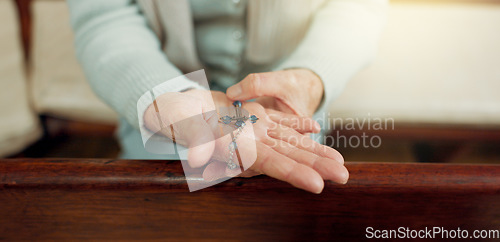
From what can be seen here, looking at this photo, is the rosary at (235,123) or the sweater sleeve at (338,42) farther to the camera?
the sweater sleeve at (338,42)

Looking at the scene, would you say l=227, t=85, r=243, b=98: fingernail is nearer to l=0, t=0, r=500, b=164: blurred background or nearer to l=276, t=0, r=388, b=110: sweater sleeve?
l=276, t=0, r=388, b=110: sweater sleeve

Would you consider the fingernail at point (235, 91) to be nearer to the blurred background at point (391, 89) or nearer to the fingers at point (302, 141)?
the fingers at point (302, 141)

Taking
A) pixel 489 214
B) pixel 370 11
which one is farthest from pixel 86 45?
pixel 489 214

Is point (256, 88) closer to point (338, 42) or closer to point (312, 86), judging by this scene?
point (312, 86)

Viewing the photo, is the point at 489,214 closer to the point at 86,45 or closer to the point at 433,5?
the point at 86,45

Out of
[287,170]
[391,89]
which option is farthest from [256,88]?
[391,89]

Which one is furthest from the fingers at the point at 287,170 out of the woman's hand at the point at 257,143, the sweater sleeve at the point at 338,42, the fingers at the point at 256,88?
the sweater sleeve at the point at 338,42
